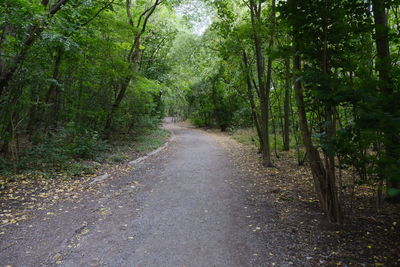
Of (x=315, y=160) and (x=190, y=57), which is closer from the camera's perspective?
(x=315, y=160)

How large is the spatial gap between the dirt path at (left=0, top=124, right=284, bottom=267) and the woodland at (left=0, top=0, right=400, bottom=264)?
159 cm

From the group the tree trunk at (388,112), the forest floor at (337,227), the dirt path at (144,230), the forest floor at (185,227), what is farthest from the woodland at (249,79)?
the dirt path at (144,230)

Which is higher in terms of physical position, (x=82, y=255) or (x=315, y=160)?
(x=315, y=160)

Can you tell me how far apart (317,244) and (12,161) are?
7.46m

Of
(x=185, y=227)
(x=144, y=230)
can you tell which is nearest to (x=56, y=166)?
(x=144, y=230)

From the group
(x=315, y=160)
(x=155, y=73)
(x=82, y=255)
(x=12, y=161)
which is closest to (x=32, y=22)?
(x=12, y=161)

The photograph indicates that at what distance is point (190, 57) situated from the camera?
13531 mm

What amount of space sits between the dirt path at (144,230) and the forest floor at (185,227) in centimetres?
1

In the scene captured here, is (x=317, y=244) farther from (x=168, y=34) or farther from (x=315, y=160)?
(x=168, y=34)

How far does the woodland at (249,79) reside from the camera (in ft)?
9.31

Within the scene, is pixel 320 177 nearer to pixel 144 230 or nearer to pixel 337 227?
pixel 337 227

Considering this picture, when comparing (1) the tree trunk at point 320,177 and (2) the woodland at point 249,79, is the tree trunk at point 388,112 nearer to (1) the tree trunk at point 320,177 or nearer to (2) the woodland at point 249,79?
(2) the woodland at point 249,79

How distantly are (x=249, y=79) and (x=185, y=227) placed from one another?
7.28 metres

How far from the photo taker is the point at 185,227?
152 inches
